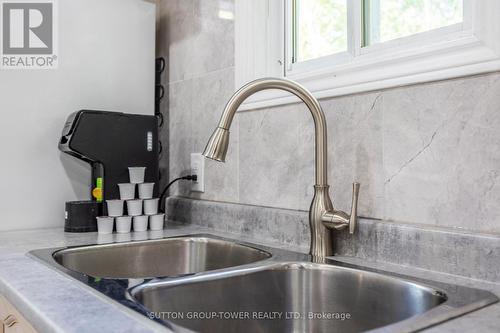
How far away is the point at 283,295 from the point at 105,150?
827 millimetres

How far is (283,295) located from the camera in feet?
2.98

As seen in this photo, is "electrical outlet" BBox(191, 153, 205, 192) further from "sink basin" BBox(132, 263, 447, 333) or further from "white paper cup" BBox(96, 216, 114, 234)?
"sink basin" BBox(132, 263, 447, 333)

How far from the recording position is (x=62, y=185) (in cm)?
152

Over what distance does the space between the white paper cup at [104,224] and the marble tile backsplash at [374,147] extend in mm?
336

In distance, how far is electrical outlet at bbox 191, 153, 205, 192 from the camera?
155cm

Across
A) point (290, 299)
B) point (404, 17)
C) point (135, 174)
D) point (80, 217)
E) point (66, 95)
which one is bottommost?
point (290, 299)

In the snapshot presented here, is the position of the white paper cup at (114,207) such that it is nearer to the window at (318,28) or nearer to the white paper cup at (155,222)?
the white paper cup at (155,222)

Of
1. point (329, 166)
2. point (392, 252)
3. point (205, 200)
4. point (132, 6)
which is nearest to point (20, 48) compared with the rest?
point (132, 6)

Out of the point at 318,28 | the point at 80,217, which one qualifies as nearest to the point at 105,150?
the point at 80,217

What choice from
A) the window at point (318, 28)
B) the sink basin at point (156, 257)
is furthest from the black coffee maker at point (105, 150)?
the window at point (318, 28)

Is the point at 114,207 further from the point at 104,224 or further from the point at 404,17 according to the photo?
the point at 404,17

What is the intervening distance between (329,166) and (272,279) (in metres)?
0.33

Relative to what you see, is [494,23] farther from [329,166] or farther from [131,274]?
[131,274]

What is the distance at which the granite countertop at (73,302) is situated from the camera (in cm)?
55
